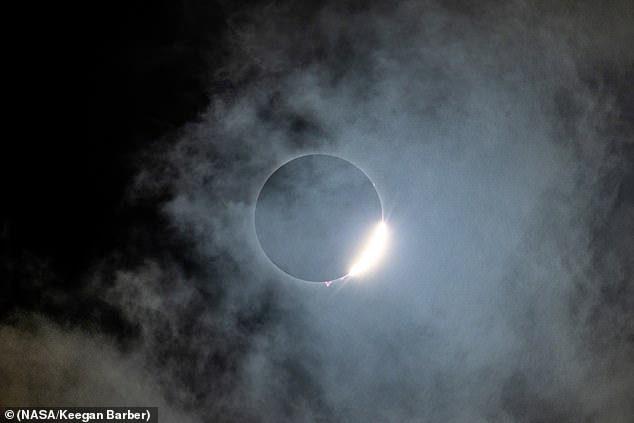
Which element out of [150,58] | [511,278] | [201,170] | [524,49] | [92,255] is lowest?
[511,278]

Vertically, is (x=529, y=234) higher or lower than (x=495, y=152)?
lower

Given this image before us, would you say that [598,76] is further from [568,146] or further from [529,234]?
[529,234]

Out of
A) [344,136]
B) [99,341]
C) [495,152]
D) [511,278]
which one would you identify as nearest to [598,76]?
[495,152]

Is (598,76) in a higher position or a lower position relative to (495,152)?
higher

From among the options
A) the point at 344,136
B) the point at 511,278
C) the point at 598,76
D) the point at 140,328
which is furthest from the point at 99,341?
the point at 598,76

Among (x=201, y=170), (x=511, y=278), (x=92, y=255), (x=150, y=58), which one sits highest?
(x=150, y=58)

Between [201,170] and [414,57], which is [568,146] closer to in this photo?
[414,57]
